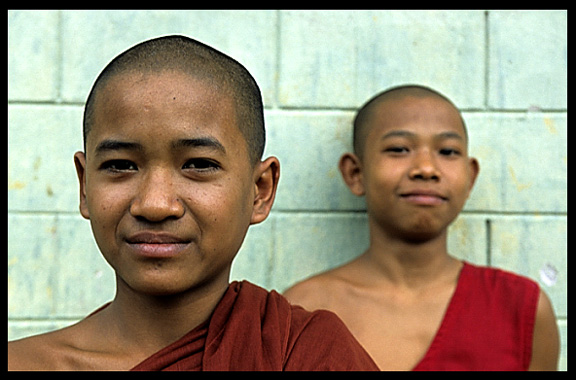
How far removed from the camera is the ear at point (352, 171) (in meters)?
2.62

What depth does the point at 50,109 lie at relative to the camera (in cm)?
271

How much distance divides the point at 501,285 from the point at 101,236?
1.48 m

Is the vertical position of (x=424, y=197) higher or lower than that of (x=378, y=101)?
lower

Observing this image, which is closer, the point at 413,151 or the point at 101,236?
the point at 101,236

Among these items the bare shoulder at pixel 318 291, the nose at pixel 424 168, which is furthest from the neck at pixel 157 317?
the nose at pixel 424 168

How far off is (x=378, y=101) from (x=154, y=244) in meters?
1.27

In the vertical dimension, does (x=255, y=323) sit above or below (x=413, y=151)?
below

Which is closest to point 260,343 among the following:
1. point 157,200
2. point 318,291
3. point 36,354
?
point 157,200

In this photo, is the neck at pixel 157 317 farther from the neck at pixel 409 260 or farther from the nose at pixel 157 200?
the neck at pixel 409 260

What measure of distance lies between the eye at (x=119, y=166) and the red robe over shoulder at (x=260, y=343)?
362 millimetres

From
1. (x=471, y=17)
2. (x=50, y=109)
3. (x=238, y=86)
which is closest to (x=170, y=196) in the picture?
(x=238, y=86)

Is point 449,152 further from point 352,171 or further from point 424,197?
point 352,171

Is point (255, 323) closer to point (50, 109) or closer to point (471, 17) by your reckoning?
point (50, 109)

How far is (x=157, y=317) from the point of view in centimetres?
168
